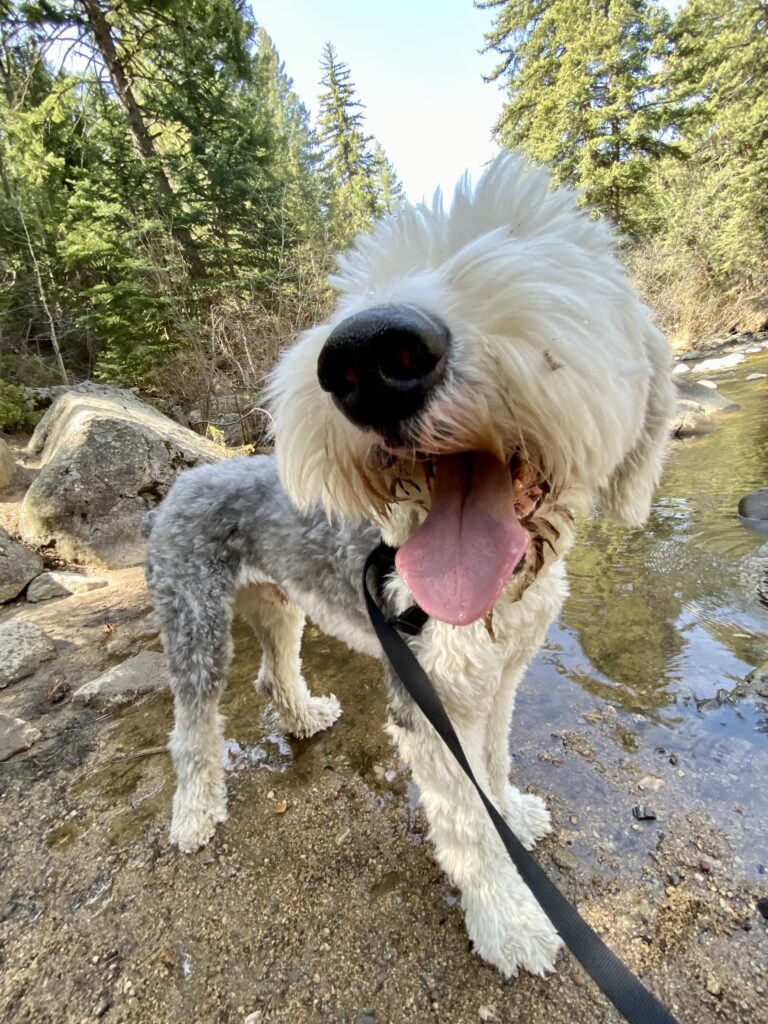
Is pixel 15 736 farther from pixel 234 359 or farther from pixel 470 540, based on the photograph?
pixel 234 359

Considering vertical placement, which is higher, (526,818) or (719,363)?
(526,818)

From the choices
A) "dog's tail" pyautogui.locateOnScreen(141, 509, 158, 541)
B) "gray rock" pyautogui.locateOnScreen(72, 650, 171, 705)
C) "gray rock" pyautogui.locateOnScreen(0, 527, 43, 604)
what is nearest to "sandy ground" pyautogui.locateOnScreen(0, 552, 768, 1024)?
"gray rock" pyautogui.locateOnScreen(72, 650, 171, 705)

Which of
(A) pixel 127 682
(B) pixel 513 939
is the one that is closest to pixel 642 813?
(B) pixel 513 939

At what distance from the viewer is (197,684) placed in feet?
8.82

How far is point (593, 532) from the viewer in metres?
5.65

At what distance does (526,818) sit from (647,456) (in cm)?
177

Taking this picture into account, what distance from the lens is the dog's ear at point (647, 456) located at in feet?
5.13

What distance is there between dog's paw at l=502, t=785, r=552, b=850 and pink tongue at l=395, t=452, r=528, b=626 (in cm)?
154

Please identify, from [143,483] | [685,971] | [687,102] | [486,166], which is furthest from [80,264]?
[687,102]

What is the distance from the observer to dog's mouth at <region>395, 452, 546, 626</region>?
130 cm

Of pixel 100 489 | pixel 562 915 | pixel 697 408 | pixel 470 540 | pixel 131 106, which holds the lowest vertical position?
pixel 697 408

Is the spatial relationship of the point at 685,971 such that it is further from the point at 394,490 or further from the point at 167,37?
the point at 167,37

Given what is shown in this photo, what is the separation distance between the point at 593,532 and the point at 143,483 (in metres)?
5.70

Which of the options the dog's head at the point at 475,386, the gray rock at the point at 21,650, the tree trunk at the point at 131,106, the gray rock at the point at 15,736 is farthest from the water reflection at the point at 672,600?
the tree trunk at the point at 131,106
